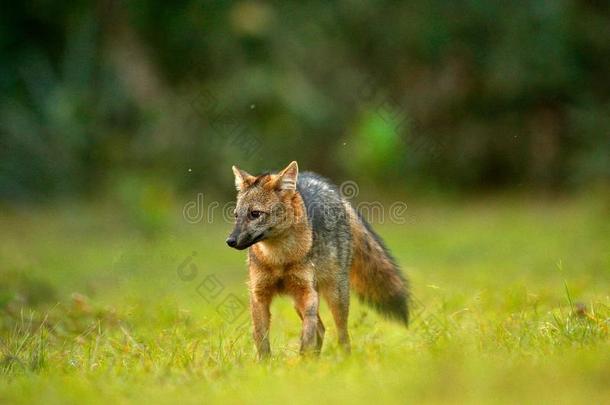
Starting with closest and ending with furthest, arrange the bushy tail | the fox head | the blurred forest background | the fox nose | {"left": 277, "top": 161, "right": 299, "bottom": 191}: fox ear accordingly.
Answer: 1. the fox nose
2. the fox head
3. {"left": 277, "top": 161, "right": 299, "bottom": 191}: fox ear
4. the bushy tail
5. the blurred forest background

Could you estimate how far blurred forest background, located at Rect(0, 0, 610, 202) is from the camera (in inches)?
725

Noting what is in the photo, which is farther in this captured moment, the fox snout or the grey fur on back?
the grey fur on back

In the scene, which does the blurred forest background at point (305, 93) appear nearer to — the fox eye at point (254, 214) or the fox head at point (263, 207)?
the fox head at point (263, 207)

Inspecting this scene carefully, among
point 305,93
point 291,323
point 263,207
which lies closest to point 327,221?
point 263,207

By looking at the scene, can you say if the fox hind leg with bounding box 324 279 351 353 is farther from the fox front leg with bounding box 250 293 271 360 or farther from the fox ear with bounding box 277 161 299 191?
the fox ear with bounding box 277 161 299 191

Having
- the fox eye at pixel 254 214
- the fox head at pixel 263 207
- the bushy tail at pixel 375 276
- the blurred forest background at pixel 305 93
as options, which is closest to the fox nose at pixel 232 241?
the fox head at pixel 263 207

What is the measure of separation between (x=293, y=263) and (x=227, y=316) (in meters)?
2.28

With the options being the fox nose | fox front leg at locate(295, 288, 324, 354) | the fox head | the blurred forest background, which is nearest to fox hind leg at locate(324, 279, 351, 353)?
fox front leg at locate(295, 288, 324, 354)

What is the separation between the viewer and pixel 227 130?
18672 millimetres

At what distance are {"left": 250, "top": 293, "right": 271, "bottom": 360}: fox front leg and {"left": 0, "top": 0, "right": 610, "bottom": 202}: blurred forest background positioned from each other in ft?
33.8

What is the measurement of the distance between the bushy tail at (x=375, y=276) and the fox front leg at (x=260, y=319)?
118 centimetres

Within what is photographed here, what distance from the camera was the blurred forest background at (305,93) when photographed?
18.4 meters

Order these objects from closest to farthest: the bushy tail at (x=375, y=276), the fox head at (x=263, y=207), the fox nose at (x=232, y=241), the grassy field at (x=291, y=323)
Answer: the grassy field at (x=291, y=323) < the fox nose at (x=232, y=241) < the fox head at (x=263, y=207) < the bushy tail at (x=375, y=276)

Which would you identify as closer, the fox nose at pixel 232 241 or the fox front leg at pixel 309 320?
the fox front leg at pixel 309 320
